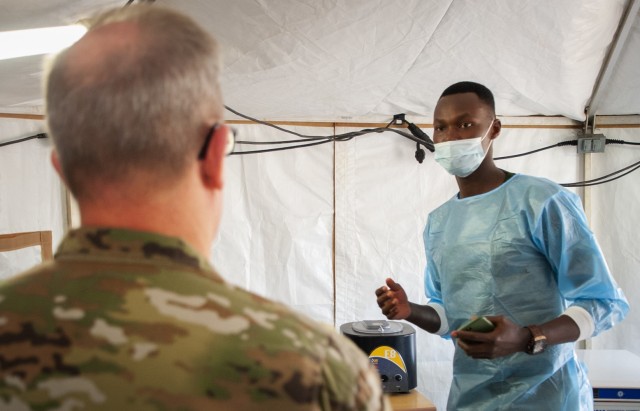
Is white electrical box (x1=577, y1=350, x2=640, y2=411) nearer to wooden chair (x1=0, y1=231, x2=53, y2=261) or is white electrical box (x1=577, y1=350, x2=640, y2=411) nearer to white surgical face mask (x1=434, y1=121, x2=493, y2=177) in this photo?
white surgical face mask (x1=434, y1=121, x2=493, y2=177)

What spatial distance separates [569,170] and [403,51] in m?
0.98

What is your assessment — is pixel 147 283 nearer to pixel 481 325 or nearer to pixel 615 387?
pixel 481 325

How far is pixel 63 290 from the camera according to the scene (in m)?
0.43

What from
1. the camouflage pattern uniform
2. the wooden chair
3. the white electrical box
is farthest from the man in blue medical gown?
the wooden chair

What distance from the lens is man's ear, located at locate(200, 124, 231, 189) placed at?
49cm

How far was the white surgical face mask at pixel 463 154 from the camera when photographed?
4.62 ft

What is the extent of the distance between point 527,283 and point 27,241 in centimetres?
144

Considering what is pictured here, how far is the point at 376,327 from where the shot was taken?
6.01 feet

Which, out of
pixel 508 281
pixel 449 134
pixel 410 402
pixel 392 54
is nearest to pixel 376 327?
pixel 410 402

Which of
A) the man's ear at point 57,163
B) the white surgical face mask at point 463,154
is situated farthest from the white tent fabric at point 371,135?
the man's ear at point 57,163

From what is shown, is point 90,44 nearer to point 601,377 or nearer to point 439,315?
point 439,315

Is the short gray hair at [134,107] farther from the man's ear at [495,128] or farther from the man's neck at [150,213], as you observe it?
the man's ear at [495,128]

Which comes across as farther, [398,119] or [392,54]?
[398,119]

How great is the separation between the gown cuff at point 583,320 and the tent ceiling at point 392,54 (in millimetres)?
923
